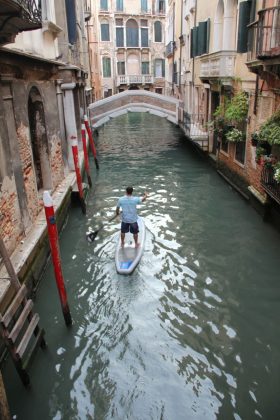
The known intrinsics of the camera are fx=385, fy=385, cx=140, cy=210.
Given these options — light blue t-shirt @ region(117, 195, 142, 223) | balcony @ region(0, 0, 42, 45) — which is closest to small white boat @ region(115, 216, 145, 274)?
light blue t-shirt @ region(117, 195, 142, 223)

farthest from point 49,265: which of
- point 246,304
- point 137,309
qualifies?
point 246,304

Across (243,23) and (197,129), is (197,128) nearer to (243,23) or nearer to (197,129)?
(197,129)

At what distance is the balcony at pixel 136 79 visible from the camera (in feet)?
123

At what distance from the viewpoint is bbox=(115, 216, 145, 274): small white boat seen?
22.1 feet

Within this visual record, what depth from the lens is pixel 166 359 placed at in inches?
189

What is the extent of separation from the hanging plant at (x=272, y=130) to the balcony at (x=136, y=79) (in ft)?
105

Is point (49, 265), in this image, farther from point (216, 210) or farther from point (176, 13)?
point (176, 13)

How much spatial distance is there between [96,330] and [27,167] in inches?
140

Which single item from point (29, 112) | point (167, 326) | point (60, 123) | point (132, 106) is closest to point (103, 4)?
point (132, 106)

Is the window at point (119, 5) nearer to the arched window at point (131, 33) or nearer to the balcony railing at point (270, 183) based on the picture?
the arched window at point (131, 33)

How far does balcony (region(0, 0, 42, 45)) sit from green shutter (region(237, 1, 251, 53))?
596 cm

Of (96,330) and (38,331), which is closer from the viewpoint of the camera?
(38,331)

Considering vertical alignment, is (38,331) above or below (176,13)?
below

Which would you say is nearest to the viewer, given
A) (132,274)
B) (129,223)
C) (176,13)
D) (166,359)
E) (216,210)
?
(166,359)
